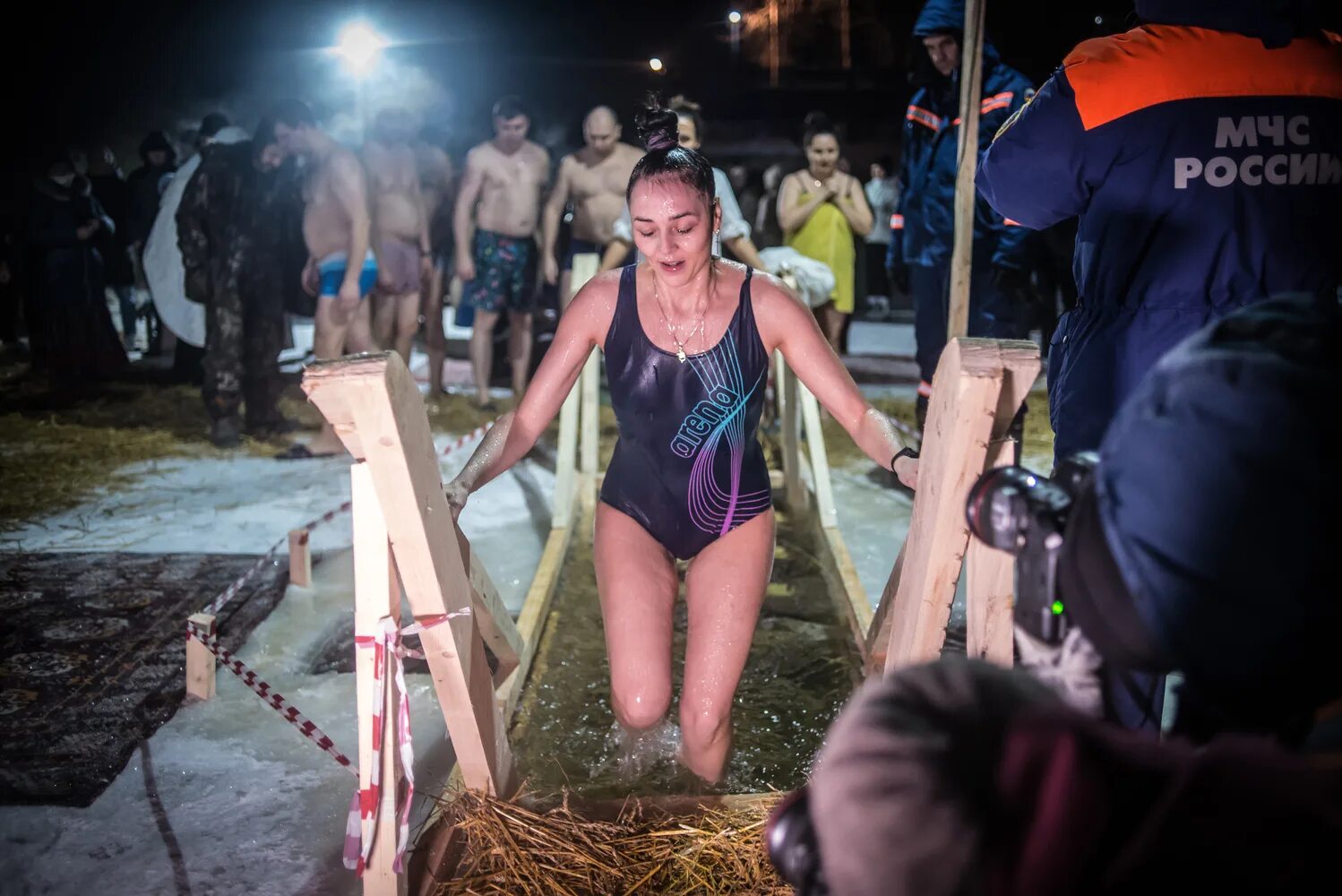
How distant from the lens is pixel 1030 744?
89 cm

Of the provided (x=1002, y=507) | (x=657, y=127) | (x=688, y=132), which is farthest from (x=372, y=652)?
(x=688, y=132)

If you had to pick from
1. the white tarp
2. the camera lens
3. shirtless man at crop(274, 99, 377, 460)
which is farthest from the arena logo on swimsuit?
the white tarp

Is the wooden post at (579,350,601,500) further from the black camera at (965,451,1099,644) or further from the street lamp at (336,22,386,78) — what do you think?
the street lamp at (336,22,386,78)

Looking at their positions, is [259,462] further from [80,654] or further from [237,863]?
[237,863]

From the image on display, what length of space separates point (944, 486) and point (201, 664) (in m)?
2.66

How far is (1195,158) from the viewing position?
7.30 ft

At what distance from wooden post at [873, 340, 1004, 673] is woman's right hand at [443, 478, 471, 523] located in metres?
1.04

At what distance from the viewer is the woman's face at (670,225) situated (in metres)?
2.84

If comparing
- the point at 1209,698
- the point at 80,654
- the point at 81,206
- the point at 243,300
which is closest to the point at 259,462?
the point at 243,300

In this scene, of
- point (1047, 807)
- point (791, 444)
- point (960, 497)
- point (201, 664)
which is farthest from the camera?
point (791, 444)

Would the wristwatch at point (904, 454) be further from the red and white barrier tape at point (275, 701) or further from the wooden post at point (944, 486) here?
the red and white barrier tape at point (275, 701)

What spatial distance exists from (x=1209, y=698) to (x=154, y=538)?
5182 millimetres

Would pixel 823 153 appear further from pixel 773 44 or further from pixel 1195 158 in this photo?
pixel 773 44

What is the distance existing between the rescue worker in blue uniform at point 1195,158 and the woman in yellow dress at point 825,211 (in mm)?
5808
